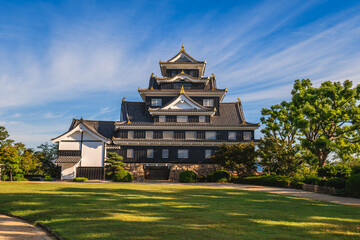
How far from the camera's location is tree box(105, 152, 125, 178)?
37.3m

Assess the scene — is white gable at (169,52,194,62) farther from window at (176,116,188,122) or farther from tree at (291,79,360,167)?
tree at (291,79,360,167)

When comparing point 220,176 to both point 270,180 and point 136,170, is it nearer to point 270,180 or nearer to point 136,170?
point 270,180

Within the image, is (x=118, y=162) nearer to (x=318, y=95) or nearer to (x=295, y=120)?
(x=295, y=120)

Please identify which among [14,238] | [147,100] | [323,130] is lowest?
[14,238]

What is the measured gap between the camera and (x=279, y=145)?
1384 inches

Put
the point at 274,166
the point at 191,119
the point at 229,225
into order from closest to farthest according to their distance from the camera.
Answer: the point at 229,225 → the point at 274,166 → the point at 191,119

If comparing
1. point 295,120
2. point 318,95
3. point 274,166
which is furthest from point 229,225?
point 274,166

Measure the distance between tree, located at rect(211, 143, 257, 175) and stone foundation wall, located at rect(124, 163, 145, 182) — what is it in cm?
987

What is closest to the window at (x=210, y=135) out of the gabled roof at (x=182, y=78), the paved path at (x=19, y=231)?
the gabled roof at (x=182, y=78)

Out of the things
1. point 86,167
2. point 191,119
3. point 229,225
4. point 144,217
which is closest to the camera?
point 229,225

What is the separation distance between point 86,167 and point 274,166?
949 inches

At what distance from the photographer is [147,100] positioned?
149ft

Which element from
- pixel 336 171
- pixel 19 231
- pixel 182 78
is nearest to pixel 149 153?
pixel 182 78

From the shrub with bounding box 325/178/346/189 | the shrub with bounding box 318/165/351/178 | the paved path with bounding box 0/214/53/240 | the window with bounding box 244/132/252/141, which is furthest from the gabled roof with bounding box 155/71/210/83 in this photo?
the paved path with bounding box 0/214/53/240
